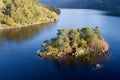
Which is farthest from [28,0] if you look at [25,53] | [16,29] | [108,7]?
[108,7]

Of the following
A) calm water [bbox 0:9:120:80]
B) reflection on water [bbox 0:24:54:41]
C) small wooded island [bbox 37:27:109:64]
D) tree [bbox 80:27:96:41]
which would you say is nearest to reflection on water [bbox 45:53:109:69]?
small wooded island [bbox 37:27:109:64]

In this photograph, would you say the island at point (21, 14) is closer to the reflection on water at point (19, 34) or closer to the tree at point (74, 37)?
the reflection on water at point (19, 34)

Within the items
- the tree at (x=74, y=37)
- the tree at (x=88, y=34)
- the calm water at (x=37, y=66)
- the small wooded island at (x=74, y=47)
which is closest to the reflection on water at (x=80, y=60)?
the small wooded island at (x=74, y=47)

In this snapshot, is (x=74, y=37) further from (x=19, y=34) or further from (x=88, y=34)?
(x=19, y=34)

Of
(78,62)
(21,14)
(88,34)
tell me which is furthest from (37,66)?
(21,14)

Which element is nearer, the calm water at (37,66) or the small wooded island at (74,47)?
the calm water at (37,66)

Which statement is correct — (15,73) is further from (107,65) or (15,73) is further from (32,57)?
(107,65)

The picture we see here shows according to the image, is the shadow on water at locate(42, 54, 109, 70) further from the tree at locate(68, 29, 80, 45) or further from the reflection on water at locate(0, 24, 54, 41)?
the reflection on water at locate(0, 24, 54, 41)
